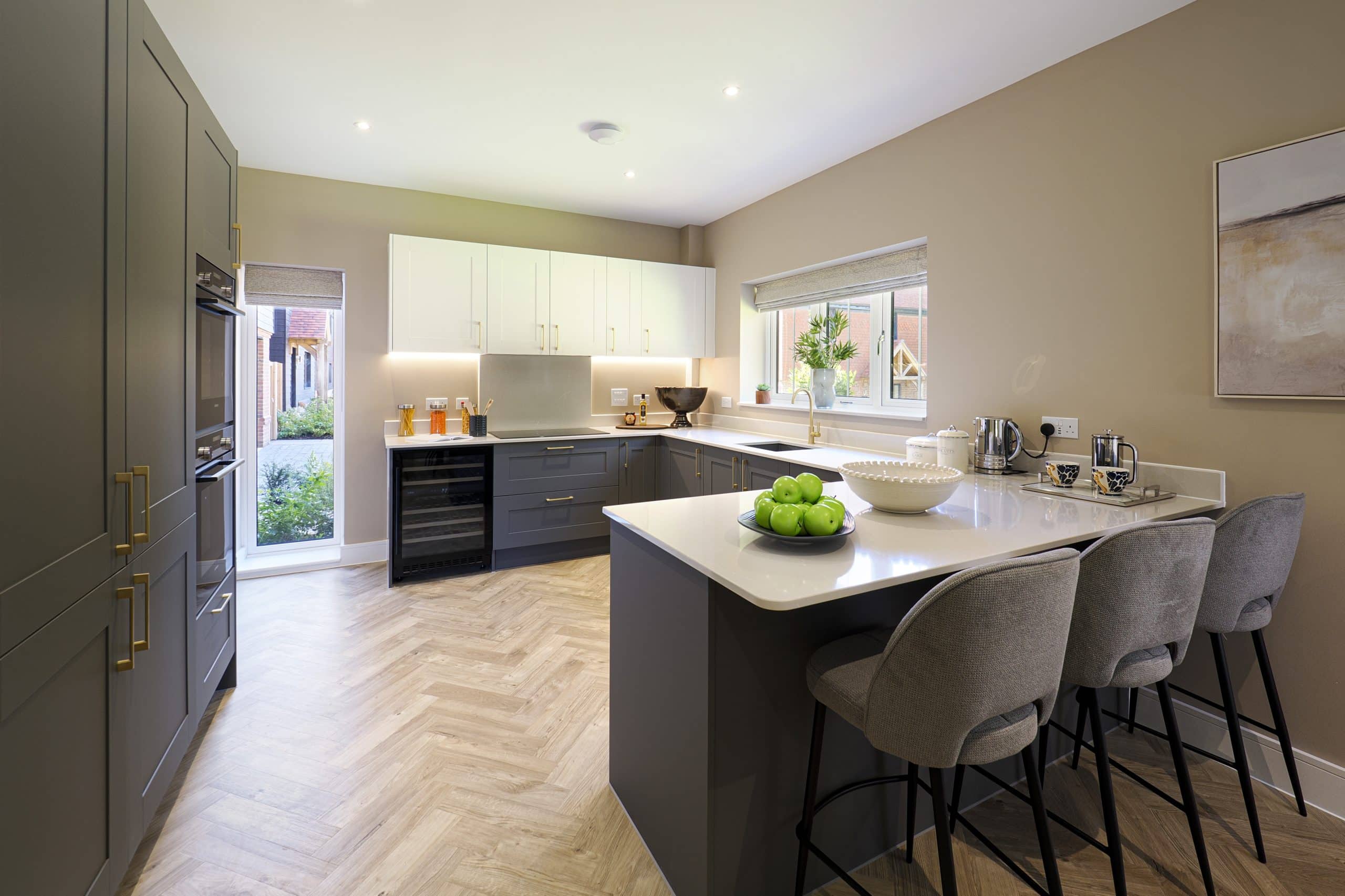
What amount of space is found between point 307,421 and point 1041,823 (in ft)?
14.8

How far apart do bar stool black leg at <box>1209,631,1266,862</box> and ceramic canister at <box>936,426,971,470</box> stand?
1061 mm

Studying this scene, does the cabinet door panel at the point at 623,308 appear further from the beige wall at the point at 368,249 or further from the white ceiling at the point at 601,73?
the white ceiling at the point at 601,73

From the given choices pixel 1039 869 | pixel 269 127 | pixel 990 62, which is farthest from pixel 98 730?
pixel 990 62

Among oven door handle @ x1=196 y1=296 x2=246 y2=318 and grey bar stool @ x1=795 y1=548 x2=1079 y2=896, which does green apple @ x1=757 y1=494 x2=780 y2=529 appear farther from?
oven door handle @ x1=196 y1=296 x2=246 y2=318

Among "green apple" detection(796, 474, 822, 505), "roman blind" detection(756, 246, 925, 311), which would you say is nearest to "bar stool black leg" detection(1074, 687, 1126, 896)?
"green apple" detection(796, 474, 822, 505)

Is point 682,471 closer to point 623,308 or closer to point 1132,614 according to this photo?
point 623,308

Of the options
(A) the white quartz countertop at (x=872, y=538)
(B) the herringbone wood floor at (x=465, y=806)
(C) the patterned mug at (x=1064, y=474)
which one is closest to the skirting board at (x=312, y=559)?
(B) the herringbone wood floor at (x=465, y=806)

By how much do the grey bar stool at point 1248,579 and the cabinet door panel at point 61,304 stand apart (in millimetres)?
2606

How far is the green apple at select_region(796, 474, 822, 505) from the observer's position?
5.33ft

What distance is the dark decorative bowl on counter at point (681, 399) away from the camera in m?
5.02

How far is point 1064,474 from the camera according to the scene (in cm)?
234

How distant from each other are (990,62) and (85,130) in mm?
2973

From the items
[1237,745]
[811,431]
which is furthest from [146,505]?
[811,431]

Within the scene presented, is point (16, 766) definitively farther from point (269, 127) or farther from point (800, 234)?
point (800, 234)
